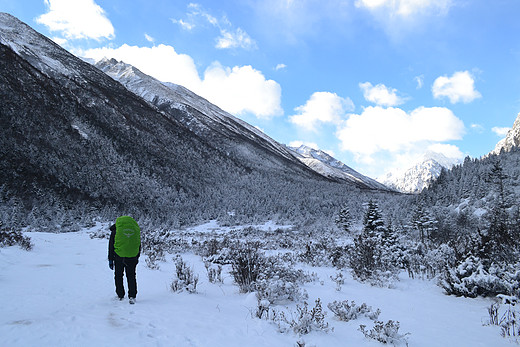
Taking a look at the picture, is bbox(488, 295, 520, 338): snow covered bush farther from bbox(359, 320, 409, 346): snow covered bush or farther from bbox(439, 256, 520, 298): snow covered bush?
bbox(359, 320, 409, 346): snow covered bush

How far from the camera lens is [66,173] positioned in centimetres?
3055

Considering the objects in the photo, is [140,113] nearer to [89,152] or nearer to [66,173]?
[89,152]

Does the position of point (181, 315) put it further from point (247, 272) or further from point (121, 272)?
point (247, 272)

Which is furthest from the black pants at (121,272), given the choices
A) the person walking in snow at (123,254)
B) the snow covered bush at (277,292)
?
the snow covered bush at (277,292)

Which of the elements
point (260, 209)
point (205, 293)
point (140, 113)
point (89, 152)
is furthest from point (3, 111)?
point (205, 293)

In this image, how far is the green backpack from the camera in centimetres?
476

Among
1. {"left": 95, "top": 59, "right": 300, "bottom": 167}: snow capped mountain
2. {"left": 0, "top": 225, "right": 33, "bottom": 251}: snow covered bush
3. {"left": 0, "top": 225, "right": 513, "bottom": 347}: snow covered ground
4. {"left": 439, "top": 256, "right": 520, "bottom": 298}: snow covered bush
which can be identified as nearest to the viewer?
{"left": 0, "top": 225, "right": 513, "bottom": 347}: snow covered ground

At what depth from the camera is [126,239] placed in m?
4.80

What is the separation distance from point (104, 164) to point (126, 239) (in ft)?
118

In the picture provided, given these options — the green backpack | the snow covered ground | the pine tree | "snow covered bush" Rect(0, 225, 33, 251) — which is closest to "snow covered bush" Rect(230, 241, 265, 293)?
the snow covered ground

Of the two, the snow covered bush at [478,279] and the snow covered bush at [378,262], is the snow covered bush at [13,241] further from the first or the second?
the snow covered bush at [478,279]

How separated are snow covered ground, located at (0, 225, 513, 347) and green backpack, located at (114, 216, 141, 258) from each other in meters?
0.79

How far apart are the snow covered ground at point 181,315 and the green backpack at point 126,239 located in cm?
79

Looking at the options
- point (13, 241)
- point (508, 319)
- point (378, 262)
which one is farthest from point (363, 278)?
point (13, 241)
